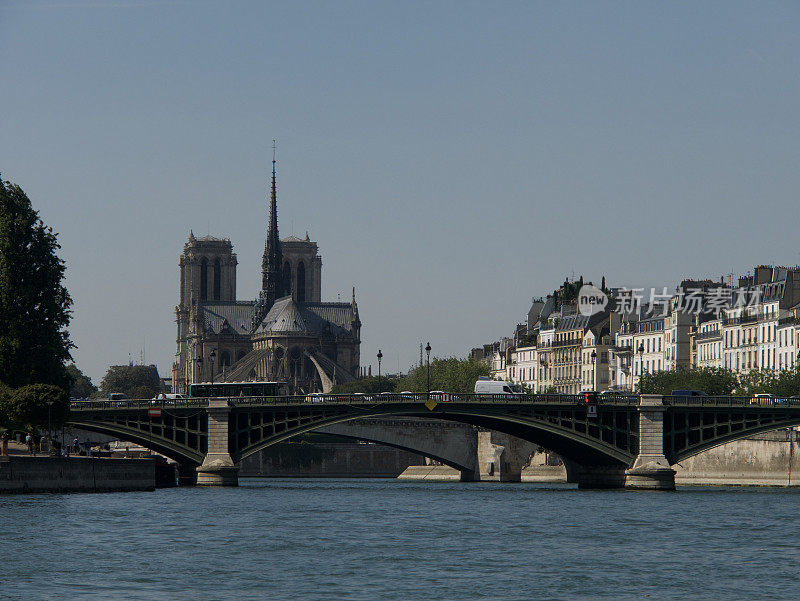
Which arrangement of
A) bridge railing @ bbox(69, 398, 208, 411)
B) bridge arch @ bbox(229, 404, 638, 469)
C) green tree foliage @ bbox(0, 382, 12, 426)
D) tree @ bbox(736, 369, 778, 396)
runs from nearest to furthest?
green tree foliage @ bbox(0, 382, 12, 426)
bridge arch @ bbox(229, 404, 638, 469)
bridge railing @ bbox(69, 398, 208, 411)
tree @ bbox(736, 369, 778, 396)

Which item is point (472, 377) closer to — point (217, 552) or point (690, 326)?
point (690, 326)

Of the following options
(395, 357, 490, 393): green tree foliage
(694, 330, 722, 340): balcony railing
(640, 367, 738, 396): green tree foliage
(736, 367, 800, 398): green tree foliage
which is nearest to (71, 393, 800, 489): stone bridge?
(736, 367, 800, 398): green tree foliage

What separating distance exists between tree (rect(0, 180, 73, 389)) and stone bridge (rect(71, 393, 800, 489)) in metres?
9.46

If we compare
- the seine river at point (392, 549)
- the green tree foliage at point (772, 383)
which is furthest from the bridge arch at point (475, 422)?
the green tree foliage at point (772, 383)

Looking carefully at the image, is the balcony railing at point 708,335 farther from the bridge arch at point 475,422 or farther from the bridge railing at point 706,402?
the bridge arch at point 475,422

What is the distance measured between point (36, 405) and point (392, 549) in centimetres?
3189

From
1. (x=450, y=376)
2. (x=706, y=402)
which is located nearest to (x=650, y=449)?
(x=706, y=402)

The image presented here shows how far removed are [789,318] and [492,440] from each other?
987 inches

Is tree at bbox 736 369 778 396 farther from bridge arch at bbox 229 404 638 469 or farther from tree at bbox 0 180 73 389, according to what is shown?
tree at bbox 0 180 73 389

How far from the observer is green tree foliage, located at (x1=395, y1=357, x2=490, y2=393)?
602 feet

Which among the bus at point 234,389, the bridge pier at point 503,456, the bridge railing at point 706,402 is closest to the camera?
the bridge railing at point 706,402

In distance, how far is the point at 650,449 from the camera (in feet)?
342

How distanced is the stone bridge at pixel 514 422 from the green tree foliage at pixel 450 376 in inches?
2860

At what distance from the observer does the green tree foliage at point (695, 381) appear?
13812 cm
